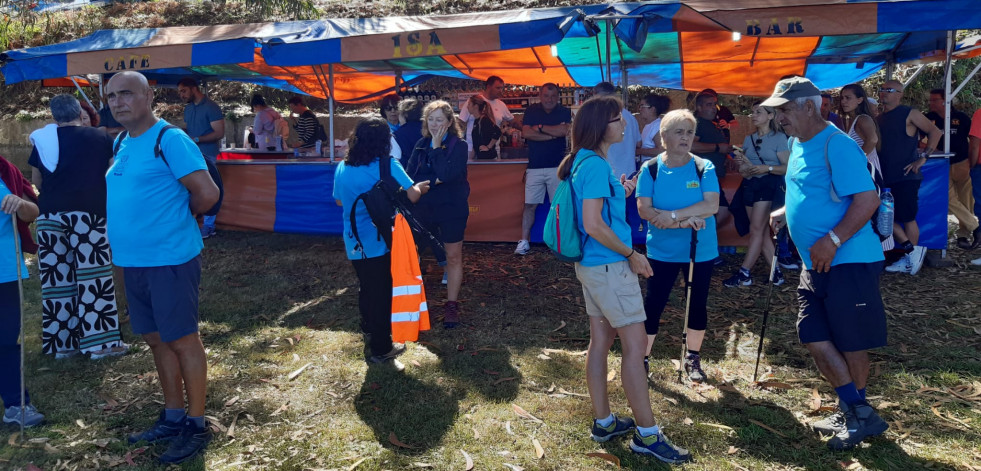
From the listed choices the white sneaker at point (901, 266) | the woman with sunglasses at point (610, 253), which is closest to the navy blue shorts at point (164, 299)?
the woman with sunglasses at point (610, 253)

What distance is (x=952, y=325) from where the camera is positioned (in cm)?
552

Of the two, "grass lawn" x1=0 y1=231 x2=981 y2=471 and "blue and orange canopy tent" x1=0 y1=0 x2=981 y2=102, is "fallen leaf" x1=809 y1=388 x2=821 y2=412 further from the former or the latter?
"blue and orange canopy tent" x1=0 y1=0 x2=981 y2=102

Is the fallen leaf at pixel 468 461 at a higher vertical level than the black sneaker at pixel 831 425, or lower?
lower

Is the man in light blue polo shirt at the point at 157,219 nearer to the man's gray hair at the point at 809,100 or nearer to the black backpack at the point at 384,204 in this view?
the black backpack at the point at 384,204

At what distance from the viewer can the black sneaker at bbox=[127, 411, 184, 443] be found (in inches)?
149

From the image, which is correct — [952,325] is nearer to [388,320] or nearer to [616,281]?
[616,281]

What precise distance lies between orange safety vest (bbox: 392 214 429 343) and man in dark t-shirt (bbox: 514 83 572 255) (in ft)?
11.4

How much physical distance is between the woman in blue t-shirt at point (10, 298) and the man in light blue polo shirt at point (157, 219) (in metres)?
0.81

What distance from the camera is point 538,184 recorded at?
8039mm

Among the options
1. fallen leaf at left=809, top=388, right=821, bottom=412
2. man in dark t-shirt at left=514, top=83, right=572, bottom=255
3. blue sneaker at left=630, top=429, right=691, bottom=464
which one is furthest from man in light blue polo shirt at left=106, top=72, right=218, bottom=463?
man in dark t-shirt at left=514, top=83, right=572, bottom=255

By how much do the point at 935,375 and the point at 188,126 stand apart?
30.3 ft

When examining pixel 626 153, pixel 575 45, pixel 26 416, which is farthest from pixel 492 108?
pixel 26 416

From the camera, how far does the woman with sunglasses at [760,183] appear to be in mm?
6594

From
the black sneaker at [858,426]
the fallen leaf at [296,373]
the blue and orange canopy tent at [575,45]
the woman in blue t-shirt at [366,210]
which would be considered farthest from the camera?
the blue and orange canopy tent at [575,45]
